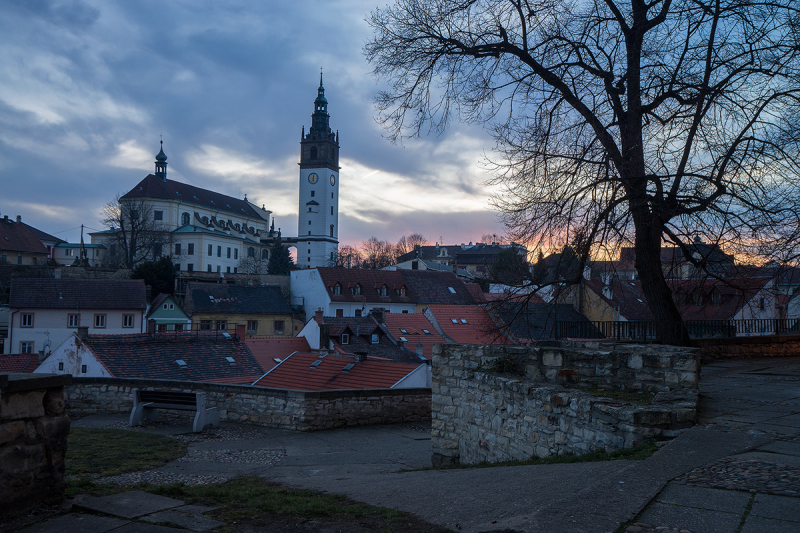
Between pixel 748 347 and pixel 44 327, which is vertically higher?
pixel 748 347

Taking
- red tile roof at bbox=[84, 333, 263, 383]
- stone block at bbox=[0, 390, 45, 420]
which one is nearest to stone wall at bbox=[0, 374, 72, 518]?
stone block at bbox=[0, 390, 45, 420]

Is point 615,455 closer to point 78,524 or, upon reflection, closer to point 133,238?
point 78,524

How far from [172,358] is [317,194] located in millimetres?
84258

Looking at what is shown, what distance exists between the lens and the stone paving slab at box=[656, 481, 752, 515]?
3.40 metres

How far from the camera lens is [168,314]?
4681cm

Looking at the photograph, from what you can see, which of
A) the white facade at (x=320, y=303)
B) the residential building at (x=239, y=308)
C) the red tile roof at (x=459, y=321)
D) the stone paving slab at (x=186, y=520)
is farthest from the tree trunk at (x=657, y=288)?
the residential building at (x=239, y=308)

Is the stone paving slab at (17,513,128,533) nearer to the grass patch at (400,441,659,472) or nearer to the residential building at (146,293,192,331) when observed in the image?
the grass patch at (400,441,659,472)

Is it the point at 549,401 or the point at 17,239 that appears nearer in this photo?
the point at 549,401

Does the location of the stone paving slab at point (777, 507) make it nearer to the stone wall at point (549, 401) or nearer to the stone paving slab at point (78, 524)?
the stone wall at point (549, 401)

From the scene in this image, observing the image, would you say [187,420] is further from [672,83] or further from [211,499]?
[672,83]

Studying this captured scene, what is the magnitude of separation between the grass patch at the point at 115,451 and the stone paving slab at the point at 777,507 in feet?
23.5

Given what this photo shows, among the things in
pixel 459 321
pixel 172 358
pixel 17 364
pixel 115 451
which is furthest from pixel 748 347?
pixel 17 364

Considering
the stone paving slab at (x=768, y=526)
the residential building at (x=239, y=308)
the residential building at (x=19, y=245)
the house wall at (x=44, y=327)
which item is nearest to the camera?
the stone paving slab at (x=768, y=526)

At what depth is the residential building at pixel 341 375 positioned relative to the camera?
15594 millimetres
